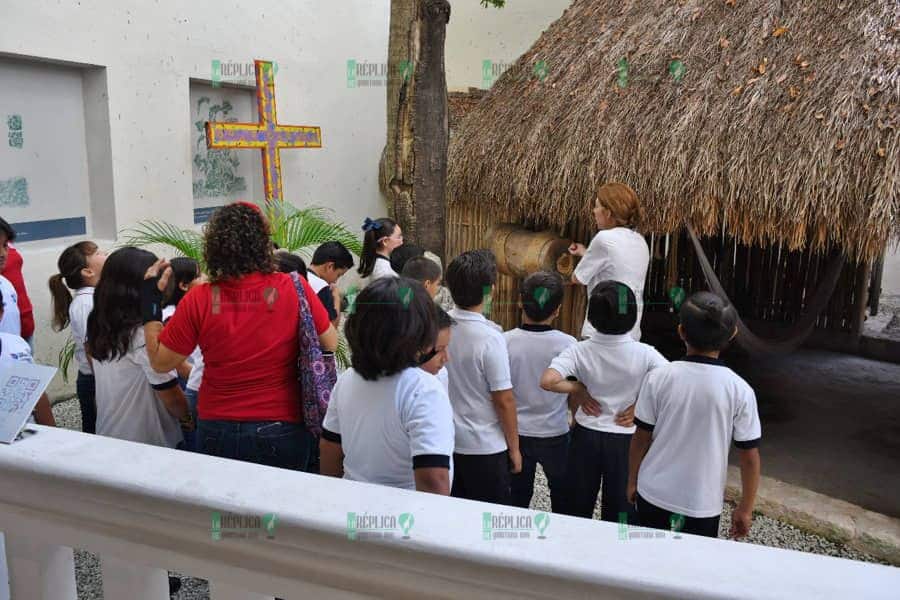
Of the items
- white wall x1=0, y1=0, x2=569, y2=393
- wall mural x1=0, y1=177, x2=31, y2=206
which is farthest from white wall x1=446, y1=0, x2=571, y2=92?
wall mural x1=0, y1=177, x2=31, y2=206

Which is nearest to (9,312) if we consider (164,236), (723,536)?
(164,236)

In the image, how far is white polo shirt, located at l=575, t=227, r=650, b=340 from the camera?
3.43 m

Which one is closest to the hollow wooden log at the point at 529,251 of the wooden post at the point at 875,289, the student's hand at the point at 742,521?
the student's hand at the point at 742,521

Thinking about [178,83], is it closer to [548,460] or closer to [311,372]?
[311,372]

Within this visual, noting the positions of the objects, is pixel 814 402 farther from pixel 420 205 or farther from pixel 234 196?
pixel 234 196

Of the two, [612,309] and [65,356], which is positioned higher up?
[612,309]

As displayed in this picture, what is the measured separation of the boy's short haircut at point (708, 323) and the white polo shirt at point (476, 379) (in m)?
0.57

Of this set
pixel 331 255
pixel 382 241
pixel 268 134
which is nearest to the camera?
pixel 331 255

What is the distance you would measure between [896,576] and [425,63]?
2838mm

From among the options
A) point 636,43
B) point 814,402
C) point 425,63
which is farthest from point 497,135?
point 814,402

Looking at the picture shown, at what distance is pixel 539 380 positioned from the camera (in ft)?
8.10

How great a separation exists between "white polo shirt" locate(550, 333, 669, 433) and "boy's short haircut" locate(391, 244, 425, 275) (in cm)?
106

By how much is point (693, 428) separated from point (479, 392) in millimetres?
662

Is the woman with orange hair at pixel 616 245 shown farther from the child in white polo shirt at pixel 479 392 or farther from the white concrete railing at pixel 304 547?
the white concrete railing at pixel 304 547
